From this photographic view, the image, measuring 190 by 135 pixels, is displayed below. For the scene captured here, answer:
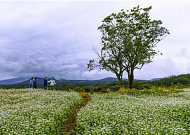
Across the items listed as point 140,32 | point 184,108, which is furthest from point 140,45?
point 184,108

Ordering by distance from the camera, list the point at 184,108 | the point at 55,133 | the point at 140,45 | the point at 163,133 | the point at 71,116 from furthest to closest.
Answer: the point at 140,45, the point at 71,116, the point at 184,108, the point at 55,133, the point at 163,133

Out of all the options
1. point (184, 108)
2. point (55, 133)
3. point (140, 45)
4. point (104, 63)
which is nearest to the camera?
point (55, 133)

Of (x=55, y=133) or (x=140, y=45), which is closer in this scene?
(x=55, y=133)

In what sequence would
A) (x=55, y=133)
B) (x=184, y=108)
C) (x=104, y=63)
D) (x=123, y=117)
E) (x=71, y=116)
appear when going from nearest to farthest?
(x=55, y=133) → (x=123, y=117) → (x=184, y=108) → (x=71, y=116) → (x=104, y=63)

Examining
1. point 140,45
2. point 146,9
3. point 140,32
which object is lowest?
point 140,45

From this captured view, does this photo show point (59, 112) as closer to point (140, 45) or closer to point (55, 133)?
point (55, 133)

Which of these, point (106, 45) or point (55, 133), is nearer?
point (55, 133)

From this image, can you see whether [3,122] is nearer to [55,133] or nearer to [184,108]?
[55,133]

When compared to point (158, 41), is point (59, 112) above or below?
below

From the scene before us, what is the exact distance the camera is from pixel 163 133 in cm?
889

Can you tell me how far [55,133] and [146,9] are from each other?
1243 inches

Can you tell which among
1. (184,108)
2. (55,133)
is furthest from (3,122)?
(184,108)

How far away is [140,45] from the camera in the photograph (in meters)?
34.4

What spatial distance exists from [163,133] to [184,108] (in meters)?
5.94
